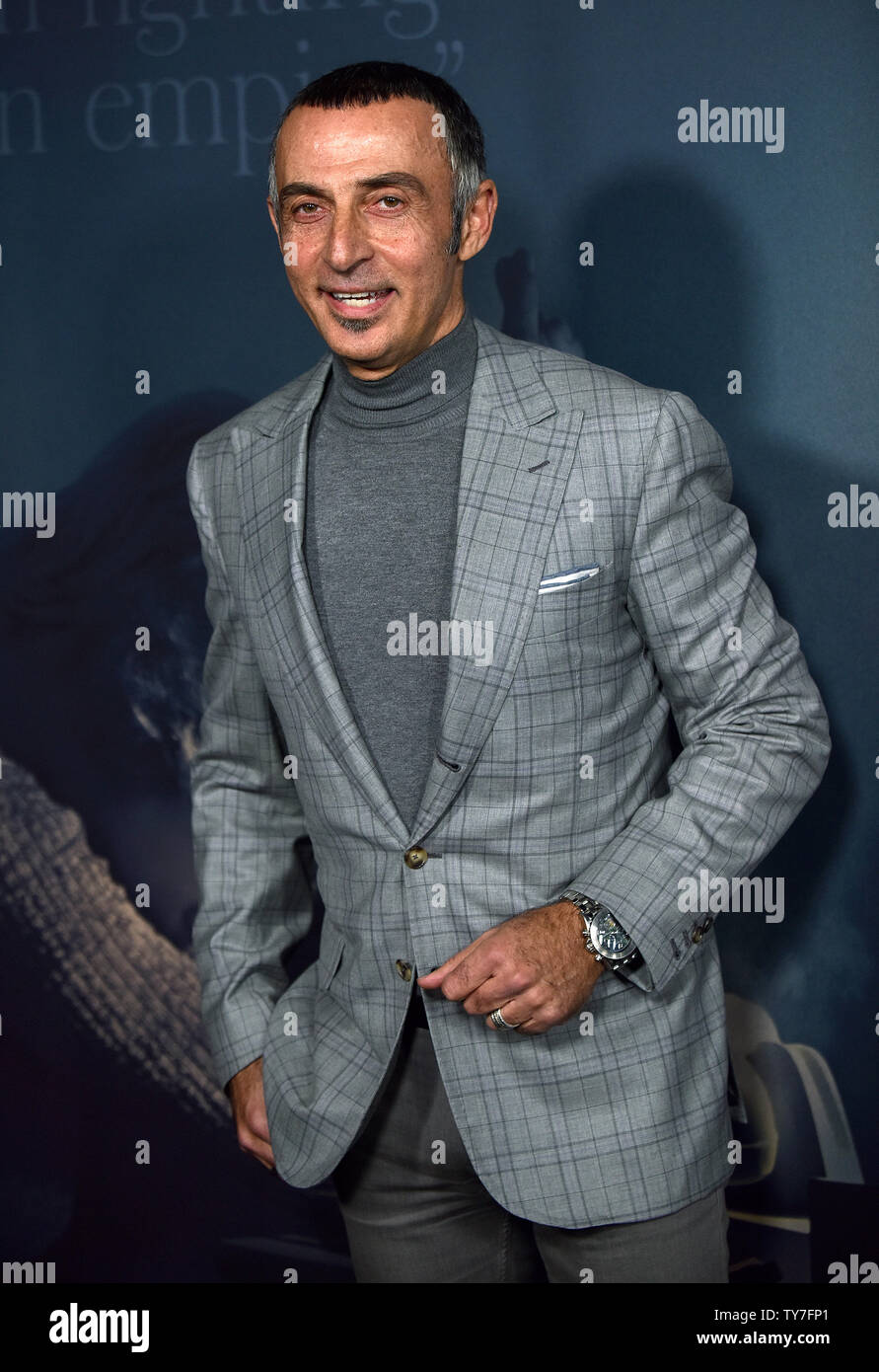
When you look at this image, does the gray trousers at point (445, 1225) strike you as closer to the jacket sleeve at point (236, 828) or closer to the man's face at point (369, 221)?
the jacket sleeve at point (236, 828)

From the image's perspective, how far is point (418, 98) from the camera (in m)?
1.62

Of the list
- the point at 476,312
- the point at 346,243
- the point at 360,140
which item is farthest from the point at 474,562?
the point at 476,312

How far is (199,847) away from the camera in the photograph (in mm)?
1905

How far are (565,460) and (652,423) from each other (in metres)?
0.11

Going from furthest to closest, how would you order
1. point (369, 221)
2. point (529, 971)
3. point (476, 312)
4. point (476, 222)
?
1. point (476, 312)
2. point (476, 222)
3. point (369, 221)
4. point (529, 971)

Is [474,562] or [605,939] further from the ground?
[474,562]

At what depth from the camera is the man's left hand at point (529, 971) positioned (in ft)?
4.93

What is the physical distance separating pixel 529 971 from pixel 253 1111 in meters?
0.53

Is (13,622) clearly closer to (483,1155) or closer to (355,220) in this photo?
(355,220)

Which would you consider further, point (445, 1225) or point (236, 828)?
point (236, 828)

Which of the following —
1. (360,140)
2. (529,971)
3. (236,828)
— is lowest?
(529,971)

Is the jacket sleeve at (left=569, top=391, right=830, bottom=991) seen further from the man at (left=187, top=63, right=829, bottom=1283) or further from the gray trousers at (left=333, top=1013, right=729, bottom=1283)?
the gray trousers at (left=333, top=1013, right=729, bottom=1283)

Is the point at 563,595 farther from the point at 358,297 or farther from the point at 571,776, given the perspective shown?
the point at 358,297

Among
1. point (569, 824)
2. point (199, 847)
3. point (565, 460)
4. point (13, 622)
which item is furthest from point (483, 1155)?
point (13, 622)
